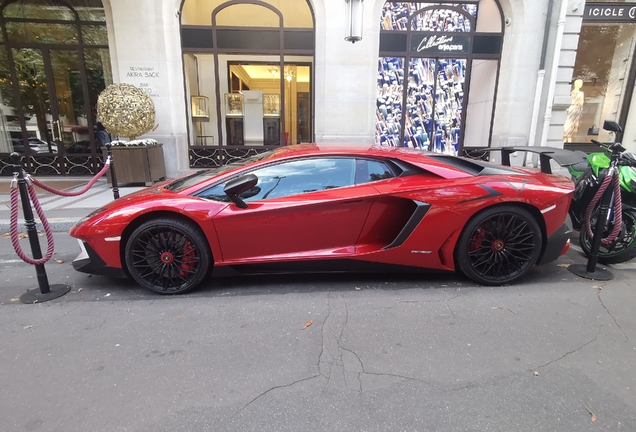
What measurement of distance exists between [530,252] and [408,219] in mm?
1220

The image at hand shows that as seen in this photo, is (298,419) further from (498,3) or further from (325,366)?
(498,3)

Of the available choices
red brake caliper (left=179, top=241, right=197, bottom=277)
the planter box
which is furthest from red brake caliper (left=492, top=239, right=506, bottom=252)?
the planter box

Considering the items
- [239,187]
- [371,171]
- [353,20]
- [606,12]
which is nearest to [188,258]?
[239,187]

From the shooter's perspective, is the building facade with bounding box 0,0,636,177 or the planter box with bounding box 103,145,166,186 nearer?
the planter box with bounding box 103,145,166,186

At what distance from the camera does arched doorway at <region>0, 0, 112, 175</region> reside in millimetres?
9094

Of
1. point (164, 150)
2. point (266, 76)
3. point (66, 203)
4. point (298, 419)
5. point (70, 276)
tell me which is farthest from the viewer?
point (266, 76)

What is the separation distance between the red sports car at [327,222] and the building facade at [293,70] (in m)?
6.06

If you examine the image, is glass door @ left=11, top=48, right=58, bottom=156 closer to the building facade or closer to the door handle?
the building facade

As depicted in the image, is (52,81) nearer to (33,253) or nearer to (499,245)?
(33,253)

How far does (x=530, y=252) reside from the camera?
3389 mm

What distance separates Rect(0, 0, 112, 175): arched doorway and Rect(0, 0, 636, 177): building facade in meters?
0.03

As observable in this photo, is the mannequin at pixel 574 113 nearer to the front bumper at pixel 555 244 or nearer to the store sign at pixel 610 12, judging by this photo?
the store sign at pixel 610 12

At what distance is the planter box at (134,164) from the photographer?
24.8 feet

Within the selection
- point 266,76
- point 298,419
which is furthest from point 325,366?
point 266,76
